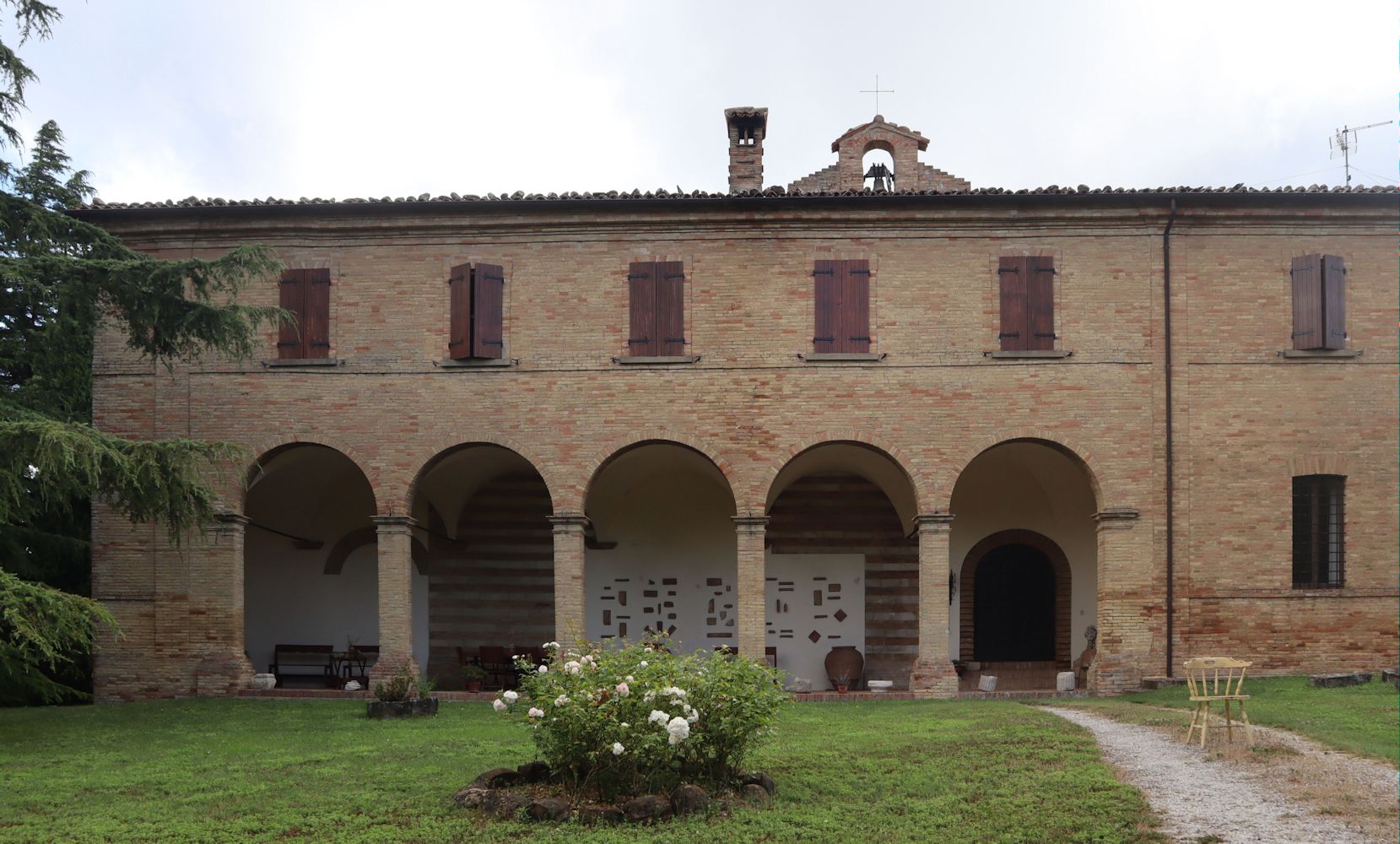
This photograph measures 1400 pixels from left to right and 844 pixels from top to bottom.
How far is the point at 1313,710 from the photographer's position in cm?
1400

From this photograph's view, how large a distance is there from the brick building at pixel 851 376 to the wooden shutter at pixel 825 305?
0.16 feet

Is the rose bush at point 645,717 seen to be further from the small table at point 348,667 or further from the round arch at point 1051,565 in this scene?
the small table at point 348,667

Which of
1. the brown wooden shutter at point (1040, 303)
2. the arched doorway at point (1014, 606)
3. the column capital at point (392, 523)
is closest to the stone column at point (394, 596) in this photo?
the column capital at point (392, 523)

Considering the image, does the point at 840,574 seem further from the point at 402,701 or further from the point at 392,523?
the point at 402,701

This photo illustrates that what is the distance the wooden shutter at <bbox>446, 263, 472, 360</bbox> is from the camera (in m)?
18.4

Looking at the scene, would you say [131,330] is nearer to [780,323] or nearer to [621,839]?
[780,323]

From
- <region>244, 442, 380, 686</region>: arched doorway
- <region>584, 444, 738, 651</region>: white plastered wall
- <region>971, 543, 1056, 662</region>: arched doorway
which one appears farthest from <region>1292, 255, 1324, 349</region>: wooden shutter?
<region>244, 442, 380, 686</region>: arched doorway

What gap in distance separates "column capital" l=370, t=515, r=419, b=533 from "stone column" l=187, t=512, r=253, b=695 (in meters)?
2.18

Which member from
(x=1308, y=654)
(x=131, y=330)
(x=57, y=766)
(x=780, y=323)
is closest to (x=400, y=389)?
(x=131, y=330)

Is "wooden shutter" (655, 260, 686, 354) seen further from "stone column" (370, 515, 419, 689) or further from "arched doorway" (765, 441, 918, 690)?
"stone column" (370, 515, 419, 689)

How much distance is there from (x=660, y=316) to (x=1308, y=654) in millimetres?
10719

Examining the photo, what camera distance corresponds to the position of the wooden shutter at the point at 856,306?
1830cm

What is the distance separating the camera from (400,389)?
60.7ft

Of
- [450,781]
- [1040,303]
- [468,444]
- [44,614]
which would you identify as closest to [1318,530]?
[1040,303]
